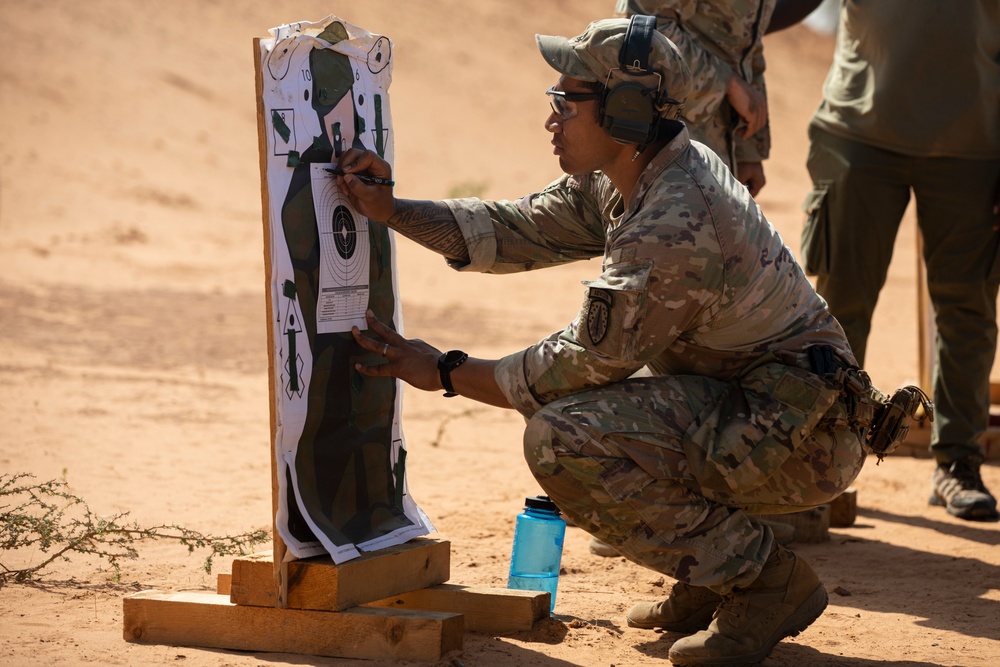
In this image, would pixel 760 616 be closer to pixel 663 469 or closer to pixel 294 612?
pixel 663 469

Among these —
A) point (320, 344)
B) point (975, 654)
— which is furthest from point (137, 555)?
point (975, 654)

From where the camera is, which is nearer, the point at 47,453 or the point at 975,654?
the point at 975,654

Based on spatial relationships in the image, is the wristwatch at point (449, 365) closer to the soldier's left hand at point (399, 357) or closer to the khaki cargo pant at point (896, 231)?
the soldier's left hand at point (399, 357)

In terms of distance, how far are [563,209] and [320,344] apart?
103 centimetres

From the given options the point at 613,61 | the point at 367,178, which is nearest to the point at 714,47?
the point at 613,61

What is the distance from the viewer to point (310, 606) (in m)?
3.46

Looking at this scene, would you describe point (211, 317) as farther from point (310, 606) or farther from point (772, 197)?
point (772, 197)

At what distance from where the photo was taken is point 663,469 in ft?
11.3

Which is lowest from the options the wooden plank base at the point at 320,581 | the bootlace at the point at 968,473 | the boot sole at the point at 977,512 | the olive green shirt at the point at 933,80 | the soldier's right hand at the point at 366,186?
the boot sole at the point at 977,512

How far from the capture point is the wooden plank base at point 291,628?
3414mm

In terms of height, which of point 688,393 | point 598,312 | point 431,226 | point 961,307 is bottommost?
point 688,393

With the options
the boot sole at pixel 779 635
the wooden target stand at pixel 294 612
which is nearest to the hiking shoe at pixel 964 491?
the boot sole at pixel 779 635

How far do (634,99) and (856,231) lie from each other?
7.29ft

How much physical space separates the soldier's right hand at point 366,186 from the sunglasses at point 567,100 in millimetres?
585
